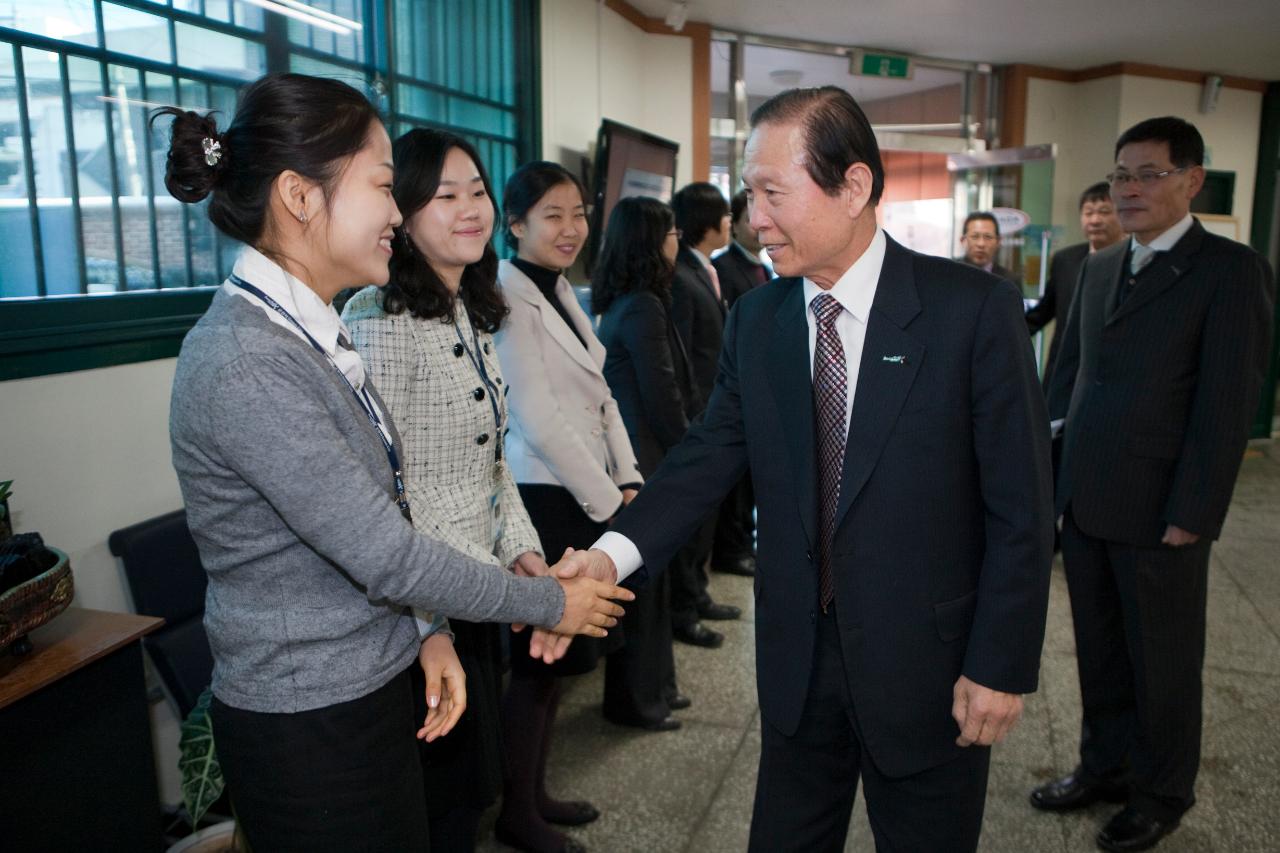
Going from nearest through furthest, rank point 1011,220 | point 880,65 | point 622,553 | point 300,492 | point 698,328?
point 300,492
point 622,553
point 698,328
point 880,65
point 1011,220

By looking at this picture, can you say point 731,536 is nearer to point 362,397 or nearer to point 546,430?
point 546,430

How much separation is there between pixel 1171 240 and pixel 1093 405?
0.43 m

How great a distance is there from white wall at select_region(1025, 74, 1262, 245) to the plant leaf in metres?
A: 8.05

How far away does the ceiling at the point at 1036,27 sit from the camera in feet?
20.0

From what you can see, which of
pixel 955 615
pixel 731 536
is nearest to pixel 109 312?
pixel 955 615

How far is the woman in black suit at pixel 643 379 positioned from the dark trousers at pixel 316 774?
1544mm

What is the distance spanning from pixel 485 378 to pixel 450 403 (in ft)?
0.41

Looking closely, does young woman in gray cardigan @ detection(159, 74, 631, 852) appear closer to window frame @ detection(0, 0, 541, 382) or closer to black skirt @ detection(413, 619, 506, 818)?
black skirt @ detection(413, 619, 506, 818)

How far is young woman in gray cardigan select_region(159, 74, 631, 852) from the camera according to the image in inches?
44.0

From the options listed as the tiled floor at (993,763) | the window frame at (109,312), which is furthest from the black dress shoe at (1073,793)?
the window frame at (109,312)

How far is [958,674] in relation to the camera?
1.41 m

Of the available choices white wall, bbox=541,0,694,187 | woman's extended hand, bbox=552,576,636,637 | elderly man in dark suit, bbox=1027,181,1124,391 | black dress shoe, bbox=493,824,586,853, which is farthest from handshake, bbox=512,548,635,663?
white wall, bbox=541,0,694,187

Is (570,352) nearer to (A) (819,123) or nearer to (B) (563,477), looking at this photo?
(B) (563,477)

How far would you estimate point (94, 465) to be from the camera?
82.9 inches
